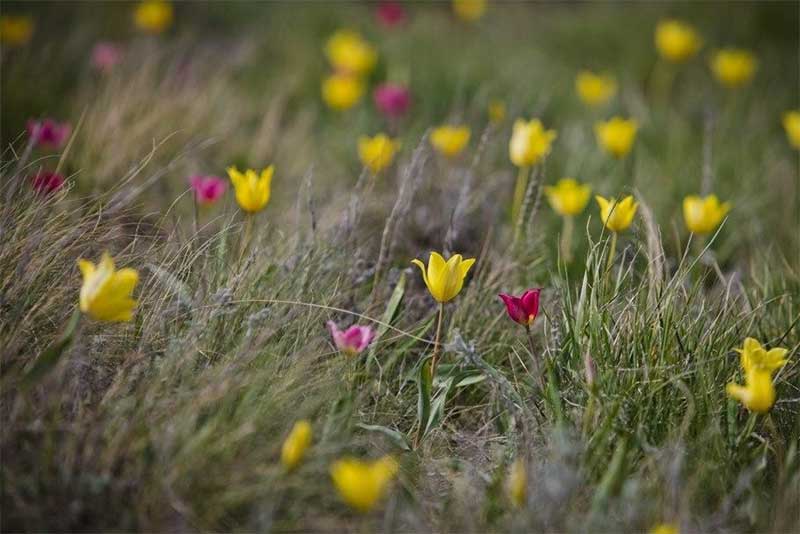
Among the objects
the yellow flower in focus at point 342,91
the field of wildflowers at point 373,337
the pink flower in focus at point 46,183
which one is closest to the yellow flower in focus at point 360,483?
the field of wildflowers at point 373,337

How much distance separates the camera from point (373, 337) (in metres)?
2.36

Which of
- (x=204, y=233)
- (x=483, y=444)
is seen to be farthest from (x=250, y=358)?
(x=204, y=233)

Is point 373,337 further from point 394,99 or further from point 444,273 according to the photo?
point 394,99

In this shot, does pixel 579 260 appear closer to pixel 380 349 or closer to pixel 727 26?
pixel 380 349

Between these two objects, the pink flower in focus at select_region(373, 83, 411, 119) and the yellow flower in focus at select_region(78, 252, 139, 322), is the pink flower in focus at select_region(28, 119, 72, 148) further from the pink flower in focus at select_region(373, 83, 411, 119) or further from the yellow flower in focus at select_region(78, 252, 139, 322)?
the pink flower in focus at select_region(373, 83, 411, 119)

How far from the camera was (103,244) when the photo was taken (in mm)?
2395

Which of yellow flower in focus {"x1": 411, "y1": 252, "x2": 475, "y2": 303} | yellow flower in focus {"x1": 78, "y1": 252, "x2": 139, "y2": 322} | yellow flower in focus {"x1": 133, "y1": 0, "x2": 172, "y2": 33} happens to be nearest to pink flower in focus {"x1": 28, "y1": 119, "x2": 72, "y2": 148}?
yellow flower in focus {"x1": 78, "y1": 252, "x2": 139, "y2": 322}

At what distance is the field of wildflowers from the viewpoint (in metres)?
1.75

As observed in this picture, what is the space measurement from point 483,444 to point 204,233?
1.19 metres

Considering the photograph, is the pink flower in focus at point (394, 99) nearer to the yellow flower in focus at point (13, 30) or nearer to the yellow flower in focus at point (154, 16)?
the yellow flower in focus at point (154, 16)

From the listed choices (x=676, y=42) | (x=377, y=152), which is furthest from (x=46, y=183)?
(x=676, y=42)

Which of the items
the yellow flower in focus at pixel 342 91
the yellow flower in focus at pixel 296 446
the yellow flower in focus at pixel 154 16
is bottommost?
the yellow flower in focus at pixel 342 91

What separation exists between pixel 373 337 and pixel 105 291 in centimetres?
79

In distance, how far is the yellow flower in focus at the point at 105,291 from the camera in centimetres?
177
